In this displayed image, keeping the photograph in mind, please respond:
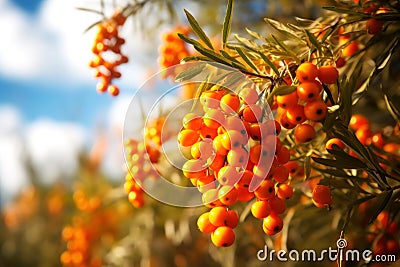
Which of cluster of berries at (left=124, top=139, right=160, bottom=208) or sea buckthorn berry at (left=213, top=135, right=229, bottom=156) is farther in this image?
cluster of berries at (left=124, top=139, right=160, bottom=208)

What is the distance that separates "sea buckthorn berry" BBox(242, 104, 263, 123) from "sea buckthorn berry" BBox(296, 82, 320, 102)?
0.05 metres

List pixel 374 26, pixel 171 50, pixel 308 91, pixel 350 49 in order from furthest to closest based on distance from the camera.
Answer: pixel 171 50 < pixel 350 49 < pixel 374 26 < pixel 308 91

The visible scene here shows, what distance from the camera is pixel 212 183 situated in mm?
583

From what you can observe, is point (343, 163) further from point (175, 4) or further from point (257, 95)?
point (175, 4)

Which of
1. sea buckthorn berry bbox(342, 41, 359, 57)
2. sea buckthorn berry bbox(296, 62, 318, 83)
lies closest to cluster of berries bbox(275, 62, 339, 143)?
sea buckthorn berry bbox(296, 62, 318, 83)

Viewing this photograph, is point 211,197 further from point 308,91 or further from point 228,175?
point 308,91

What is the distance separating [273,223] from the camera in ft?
1.95

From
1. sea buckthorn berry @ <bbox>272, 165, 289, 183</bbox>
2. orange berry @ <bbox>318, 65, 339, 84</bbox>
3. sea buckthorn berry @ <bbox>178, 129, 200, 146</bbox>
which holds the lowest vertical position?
sea buckthorn berry @ <bbox>272, 165, 289, 183</bbox>

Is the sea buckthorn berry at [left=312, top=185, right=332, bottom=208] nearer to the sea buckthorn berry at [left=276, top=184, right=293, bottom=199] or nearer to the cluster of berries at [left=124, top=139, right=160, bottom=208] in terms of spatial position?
the sea buckthorn berry at [left=276, top=184, right=293, bottom=199]

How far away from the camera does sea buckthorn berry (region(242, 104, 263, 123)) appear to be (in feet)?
1.81

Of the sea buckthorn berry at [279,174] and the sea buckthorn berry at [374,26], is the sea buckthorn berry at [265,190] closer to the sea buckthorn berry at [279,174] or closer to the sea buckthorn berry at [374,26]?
the sea buckthorn berry at [279,174]

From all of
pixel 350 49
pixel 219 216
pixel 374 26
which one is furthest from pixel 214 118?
pixel 350 49

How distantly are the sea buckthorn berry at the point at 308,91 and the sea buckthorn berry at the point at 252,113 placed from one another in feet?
0.18

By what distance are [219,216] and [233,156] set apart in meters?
0.09
